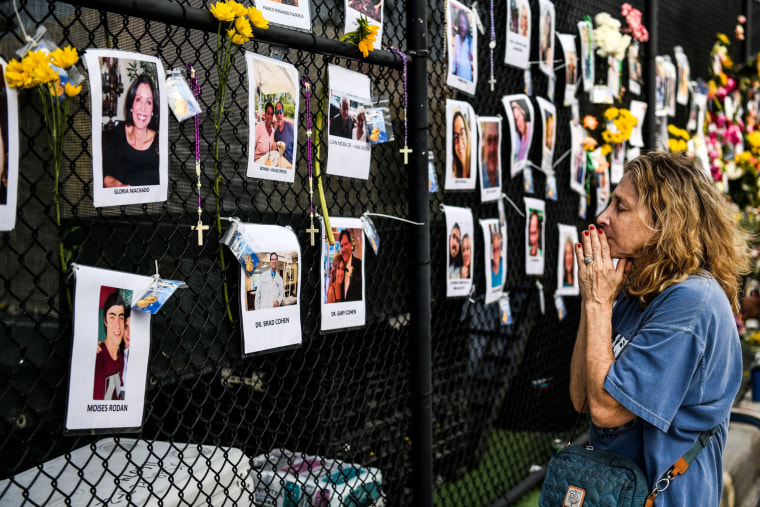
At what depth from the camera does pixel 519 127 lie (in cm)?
363

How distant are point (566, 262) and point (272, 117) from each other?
2678mm

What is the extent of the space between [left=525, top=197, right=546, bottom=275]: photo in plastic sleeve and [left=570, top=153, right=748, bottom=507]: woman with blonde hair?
1.72m

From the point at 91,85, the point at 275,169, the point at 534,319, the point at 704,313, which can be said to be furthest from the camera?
the point at 534,319

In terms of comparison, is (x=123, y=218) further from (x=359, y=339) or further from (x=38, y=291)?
(x=359, y=339)

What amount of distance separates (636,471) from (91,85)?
68.9 inches

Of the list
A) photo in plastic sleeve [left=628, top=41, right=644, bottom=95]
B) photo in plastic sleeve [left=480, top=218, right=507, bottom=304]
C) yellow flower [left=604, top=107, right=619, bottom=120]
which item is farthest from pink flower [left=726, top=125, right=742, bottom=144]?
photo in plastic sleeve [left=480, top=218, right=507, bottom=304]

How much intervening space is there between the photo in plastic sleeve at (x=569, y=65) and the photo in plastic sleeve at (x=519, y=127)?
1.77 ft

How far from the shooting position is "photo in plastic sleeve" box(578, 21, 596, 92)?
14.1ft

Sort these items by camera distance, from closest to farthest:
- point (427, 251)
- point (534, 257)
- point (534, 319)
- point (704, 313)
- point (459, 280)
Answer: point (704, 313) → point (427, 251) → point (459, 280) → point (534, 257) → point (534, 319)

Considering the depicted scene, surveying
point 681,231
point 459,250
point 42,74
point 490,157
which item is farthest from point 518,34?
point 42,74

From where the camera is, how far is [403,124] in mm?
2844

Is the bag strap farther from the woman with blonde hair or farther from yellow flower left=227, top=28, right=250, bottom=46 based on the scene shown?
yellow flower left=227, top=28, right=250, bottom=46

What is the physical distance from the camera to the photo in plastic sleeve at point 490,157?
334 centimetres

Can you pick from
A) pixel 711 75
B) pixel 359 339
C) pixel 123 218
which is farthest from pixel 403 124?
pixel 711 75
